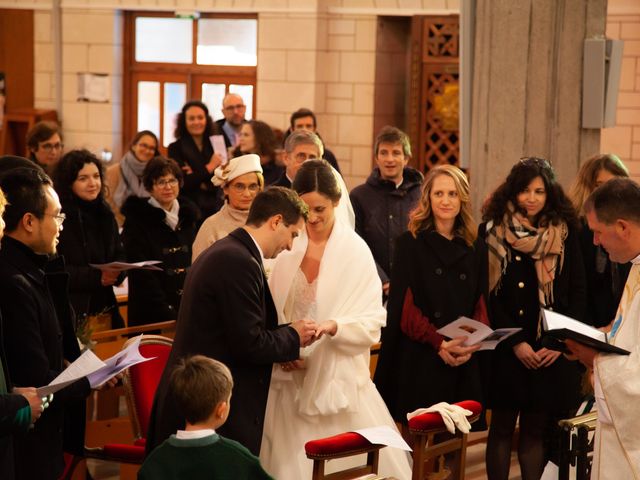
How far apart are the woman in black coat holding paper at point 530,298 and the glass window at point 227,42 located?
7.17m

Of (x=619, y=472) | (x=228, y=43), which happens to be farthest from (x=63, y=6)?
(x=619, y=472)

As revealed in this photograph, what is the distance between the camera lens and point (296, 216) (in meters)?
3.92

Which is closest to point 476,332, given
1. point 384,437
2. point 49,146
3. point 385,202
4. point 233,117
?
point 384,437

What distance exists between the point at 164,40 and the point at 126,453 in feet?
28.9

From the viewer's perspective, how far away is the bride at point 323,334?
4.30m

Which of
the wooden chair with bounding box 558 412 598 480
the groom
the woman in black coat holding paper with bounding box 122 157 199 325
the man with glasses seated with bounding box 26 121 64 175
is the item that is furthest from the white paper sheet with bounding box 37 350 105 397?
the man with glasses seated with bounding box 26 121 64 175

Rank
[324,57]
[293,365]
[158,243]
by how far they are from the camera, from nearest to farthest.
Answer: [293,365] < [158,243] < [324,57]

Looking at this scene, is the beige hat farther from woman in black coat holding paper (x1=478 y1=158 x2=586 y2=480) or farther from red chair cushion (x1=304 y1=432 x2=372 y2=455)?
red chair cushion (x1=304 y1=432 x2=372 y2=455)

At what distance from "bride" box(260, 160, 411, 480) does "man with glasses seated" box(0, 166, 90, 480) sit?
916 millimetres

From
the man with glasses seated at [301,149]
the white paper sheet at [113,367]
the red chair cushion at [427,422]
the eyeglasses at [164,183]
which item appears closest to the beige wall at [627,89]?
the man with glasses seated at [301,149]

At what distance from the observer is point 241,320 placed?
3.75m

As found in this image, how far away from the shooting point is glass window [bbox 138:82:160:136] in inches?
488

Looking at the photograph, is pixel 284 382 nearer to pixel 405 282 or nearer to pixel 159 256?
pixel 405 282

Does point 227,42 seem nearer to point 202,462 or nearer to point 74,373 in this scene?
point 74,373
